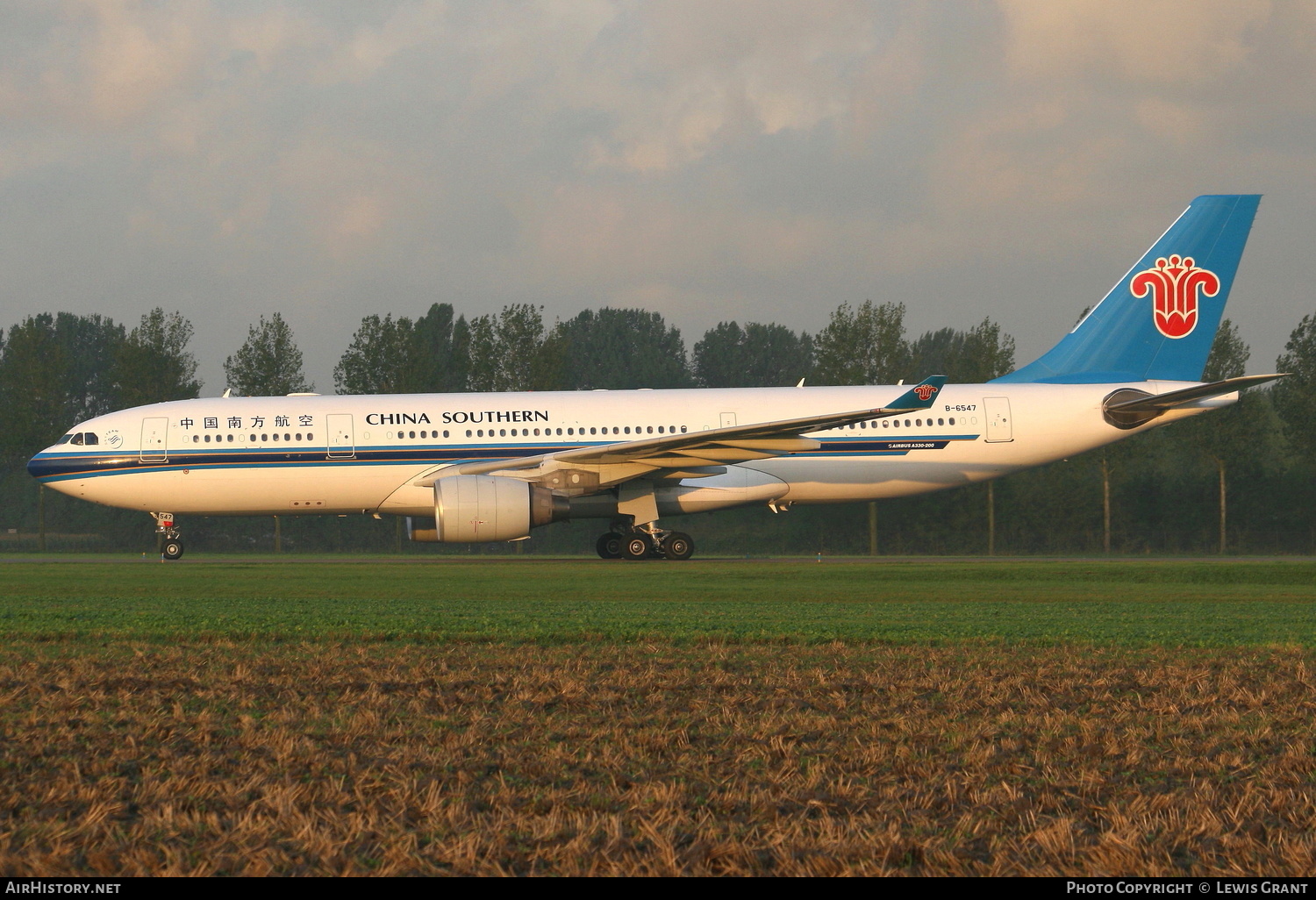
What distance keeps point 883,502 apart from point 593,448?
11.0m

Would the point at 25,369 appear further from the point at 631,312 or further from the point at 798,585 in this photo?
the point at 631,312

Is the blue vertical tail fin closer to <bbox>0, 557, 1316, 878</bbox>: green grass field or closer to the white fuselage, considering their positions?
the white fuselage

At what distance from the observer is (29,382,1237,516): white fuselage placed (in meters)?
23.0

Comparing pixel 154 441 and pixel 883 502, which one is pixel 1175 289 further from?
pixel 154 441

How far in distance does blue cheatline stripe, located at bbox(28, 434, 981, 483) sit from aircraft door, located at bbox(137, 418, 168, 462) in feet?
0.34

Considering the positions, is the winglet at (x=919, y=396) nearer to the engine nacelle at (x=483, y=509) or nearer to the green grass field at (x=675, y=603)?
the green grass field at (x=675, y=603)

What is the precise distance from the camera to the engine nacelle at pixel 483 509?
66.9 ft

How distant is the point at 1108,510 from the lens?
114 ft

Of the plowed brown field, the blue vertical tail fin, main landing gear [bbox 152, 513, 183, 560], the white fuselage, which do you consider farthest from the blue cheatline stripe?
the plowed brown field

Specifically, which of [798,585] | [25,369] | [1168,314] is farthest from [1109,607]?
[25,369]

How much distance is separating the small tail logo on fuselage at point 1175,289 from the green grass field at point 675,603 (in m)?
7.29

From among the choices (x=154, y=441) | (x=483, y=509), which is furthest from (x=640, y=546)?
(x=154, y=441)
